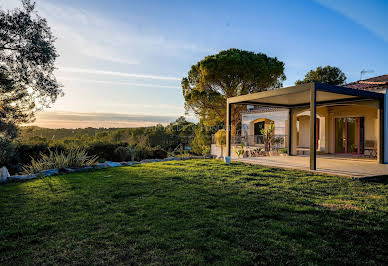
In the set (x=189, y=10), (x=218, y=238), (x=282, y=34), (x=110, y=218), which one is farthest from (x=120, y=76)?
(x=218, y=238)

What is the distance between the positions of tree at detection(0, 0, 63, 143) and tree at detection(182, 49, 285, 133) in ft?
50.1

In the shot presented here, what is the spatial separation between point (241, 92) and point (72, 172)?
17583 mm

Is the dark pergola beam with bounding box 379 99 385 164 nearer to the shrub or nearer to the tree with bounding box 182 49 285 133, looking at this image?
the shrub

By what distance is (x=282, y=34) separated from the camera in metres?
14.5

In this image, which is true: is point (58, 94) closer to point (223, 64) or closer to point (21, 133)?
point (21, 133)

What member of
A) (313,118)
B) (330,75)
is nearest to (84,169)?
(313,118)

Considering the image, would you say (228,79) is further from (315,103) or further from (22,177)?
(22,177)

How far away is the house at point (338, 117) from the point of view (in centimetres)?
1008

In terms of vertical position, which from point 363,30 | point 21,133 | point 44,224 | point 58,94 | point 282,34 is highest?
point 363,30

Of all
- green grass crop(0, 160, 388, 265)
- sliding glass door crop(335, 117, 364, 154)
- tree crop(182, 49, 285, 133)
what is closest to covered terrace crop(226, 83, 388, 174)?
sliding glass door crop(335, 117, 364, 154)

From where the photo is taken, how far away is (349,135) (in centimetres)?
1363

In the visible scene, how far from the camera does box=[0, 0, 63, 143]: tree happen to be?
7.82m

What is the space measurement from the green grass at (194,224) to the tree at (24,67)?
3686 mm

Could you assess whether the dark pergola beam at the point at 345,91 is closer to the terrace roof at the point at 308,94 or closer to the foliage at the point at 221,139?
the terrace roof at the point at 308,94
